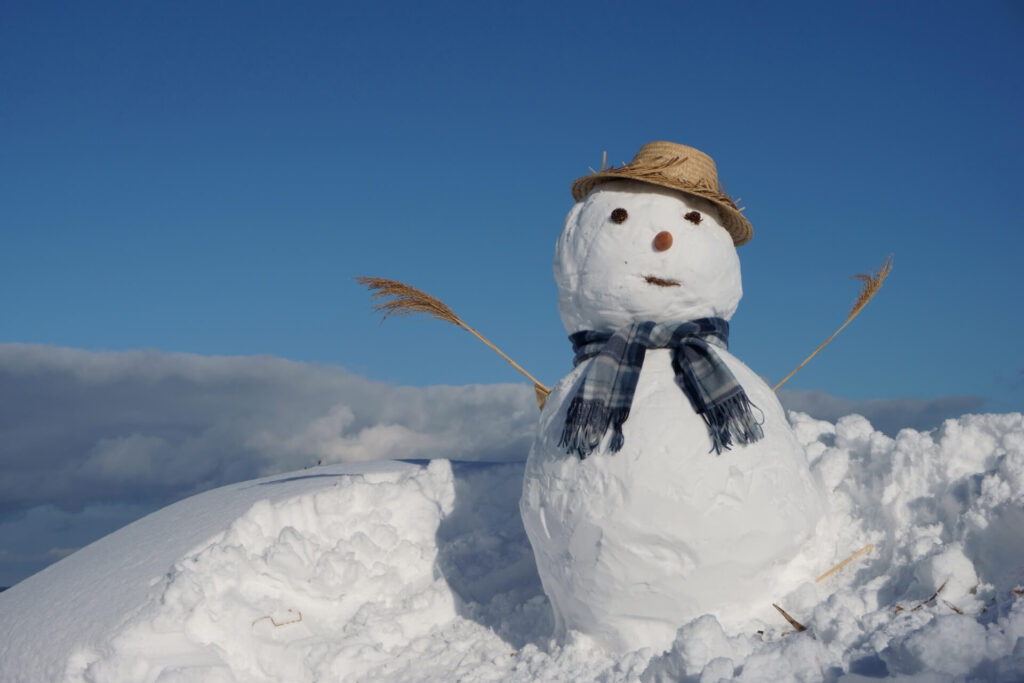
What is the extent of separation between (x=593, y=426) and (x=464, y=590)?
Answer: 1744 millimetres

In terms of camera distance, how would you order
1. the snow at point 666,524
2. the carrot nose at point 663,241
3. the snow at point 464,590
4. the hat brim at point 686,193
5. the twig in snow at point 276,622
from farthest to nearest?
the twig in snow at point 276,622
the hat brim at point 686,193
the carrot nose at point 663,241
the snow at point 666,524
the snow at point 464,590

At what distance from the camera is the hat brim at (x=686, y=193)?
4188mm

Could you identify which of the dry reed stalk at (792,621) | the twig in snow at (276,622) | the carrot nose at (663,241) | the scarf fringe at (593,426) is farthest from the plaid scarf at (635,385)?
the twig in snow at (276,622)

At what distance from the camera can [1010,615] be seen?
3082 millimetres

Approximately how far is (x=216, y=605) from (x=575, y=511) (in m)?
1.94

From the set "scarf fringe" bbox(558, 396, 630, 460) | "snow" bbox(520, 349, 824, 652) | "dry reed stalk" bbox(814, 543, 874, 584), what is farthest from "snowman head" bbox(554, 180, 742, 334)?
"dry reed stalk" bbox(814, 543, 874, 584)

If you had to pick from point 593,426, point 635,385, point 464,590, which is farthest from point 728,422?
point 464,590

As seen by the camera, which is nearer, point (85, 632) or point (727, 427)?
point (727, 427)

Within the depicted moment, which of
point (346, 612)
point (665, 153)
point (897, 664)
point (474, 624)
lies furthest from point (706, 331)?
point (346, 612)

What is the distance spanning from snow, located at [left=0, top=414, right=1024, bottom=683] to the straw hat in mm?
1555

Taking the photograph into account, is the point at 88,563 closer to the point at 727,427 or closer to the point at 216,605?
the point at 216,605

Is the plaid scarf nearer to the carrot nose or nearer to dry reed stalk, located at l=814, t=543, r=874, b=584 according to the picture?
the carrot nose

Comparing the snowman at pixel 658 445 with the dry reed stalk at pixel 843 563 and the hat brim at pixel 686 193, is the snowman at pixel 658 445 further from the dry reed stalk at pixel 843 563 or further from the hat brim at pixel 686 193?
the dry reed stalk at pixel 843 563

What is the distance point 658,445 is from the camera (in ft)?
12.7
